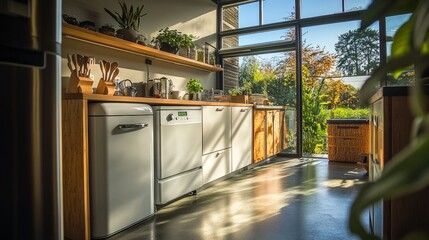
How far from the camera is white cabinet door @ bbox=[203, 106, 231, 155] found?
297 centimetres

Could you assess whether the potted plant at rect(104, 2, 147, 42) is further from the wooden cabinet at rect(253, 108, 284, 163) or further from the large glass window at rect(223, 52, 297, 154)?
the large glass window at rect(223, 52, 297, 154)

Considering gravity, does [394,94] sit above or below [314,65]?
below

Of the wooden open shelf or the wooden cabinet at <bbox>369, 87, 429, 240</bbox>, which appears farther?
the wooden open shelf

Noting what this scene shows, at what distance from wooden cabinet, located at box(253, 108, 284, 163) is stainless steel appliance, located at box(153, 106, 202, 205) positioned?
4.79 ft

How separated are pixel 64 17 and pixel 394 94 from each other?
7.69 feet

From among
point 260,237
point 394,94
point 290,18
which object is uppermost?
point 290,18

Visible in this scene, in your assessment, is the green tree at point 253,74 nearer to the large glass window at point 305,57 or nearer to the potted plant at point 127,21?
the large glass window at point 305,57

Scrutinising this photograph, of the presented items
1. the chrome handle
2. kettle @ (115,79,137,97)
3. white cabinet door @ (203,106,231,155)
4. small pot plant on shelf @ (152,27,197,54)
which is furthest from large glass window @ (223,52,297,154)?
the chrome handle

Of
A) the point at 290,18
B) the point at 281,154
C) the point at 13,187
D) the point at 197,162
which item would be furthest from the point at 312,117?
the point at 13,187

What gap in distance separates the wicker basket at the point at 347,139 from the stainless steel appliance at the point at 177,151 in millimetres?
2687

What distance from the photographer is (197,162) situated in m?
2.80

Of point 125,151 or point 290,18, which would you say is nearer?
point 125,151

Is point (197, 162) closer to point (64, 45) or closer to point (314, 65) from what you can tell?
point (64, 45)

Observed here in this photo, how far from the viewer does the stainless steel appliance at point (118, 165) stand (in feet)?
5.89
